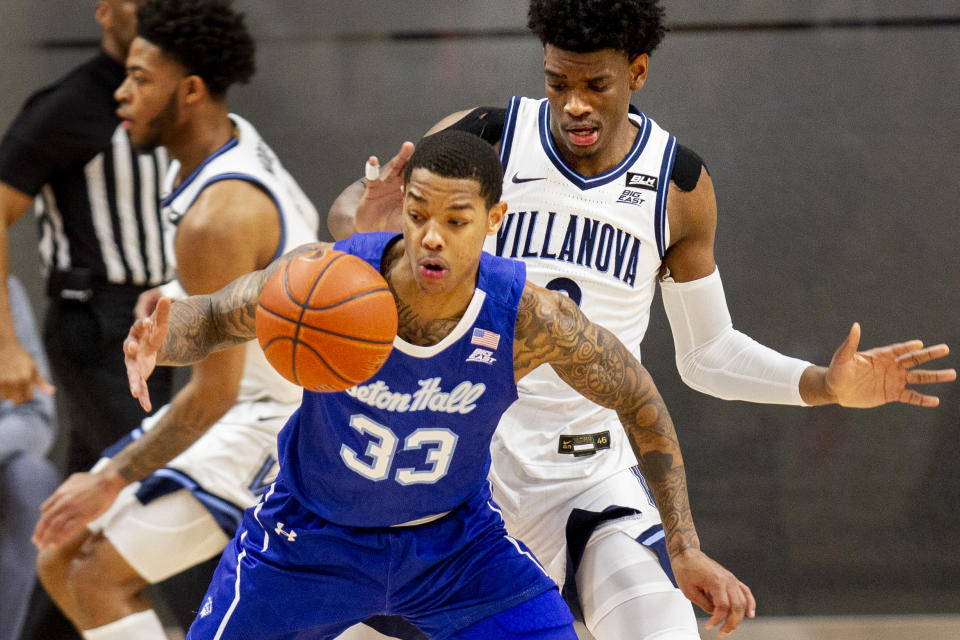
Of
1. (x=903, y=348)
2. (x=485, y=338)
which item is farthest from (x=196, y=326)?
(x=903, y=348)

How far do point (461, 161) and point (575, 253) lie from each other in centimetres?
72

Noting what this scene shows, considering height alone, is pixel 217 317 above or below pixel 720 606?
above

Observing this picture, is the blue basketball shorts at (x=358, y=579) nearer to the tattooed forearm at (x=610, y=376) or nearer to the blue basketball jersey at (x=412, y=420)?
the blue basketball jersey at (x=412, y=420)

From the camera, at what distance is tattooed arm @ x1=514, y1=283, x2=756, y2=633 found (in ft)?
7.13

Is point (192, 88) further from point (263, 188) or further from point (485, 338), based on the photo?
point (485, 338)

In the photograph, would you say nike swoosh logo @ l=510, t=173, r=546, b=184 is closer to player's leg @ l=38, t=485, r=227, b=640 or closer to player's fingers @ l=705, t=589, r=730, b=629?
player's fingers @ l=705, t=589, r=730, b=629

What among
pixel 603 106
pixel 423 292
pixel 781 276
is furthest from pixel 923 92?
pixel 423 292

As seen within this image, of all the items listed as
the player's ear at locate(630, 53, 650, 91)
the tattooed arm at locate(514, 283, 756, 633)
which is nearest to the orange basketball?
the tattooed arm at locate(514, 283, 756, 633)

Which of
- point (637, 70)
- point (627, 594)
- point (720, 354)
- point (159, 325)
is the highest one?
point (637, 70)

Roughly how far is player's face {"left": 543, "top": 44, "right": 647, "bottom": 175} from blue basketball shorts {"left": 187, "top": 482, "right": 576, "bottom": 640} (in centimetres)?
95

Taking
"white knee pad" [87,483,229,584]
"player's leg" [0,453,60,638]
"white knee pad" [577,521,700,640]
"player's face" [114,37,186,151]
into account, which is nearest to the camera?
"white knee pad" [577,521,700,640]

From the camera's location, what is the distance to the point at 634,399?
7.47 ft

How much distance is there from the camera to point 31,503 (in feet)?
13.4

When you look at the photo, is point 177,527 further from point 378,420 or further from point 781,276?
point 781,276
